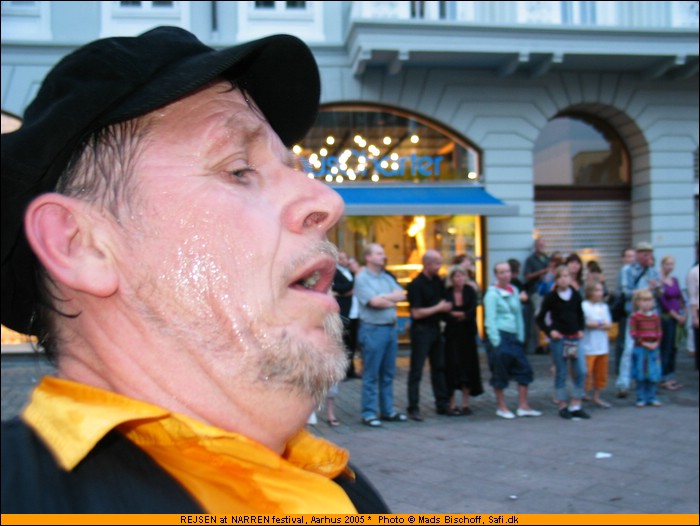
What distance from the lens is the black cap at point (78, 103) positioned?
37.0 inches

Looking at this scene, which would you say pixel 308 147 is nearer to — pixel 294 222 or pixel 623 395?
pixel 623 395

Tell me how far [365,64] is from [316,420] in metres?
7.15

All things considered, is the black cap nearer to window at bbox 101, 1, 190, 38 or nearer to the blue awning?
the blue awning

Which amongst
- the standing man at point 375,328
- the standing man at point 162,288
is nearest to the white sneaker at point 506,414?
the standing man at point 375,328

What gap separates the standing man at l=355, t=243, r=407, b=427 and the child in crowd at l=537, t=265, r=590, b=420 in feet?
5.89

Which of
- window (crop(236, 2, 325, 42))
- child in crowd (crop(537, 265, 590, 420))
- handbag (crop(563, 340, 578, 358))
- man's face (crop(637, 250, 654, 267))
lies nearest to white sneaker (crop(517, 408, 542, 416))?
child in crowd (crop(537, 265, 590, 420))

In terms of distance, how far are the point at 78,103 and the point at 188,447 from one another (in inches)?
20.3

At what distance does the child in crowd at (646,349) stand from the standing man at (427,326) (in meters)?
2.42

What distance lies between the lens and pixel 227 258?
3.15ft

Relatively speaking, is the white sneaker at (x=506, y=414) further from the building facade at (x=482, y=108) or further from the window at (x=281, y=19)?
the window at (x=281, y=19)

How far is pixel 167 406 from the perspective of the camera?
3.11ft

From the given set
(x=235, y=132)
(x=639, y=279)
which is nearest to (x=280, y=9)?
(x=639, y=279)

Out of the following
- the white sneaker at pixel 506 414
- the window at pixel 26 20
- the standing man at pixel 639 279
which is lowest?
the white sneaker at pixel 506 414

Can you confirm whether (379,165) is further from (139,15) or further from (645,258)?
(645,258)
